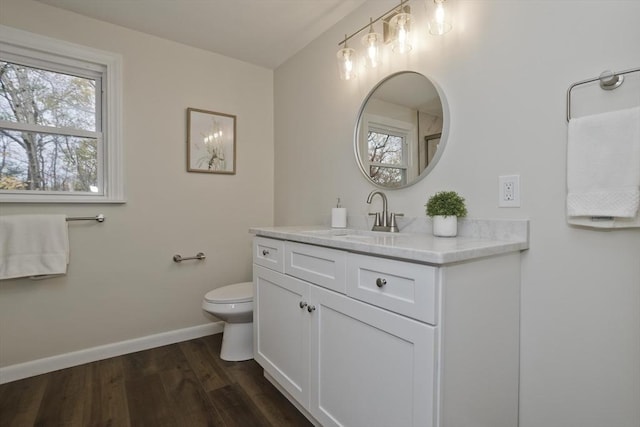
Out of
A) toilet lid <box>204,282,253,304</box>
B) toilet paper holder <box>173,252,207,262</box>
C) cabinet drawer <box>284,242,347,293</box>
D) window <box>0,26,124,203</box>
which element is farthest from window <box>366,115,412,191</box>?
window <box>0,26,124,203</box>

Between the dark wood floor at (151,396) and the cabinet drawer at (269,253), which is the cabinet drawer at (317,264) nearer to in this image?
the cabinet drawer at (269,253)

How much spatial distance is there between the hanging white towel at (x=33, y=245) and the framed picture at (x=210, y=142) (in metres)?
0.91

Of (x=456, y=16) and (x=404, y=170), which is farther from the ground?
(x=456, y=16)

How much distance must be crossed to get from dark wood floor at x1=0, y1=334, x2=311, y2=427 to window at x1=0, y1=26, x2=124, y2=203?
1090 mm

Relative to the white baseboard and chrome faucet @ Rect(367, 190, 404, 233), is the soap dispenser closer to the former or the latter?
chrome faucet @ Rect(367, 190, 404, 233)

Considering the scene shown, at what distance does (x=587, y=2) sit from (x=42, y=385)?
3114 millimetres

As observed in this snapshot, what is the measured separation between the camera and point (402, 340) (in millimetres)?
999

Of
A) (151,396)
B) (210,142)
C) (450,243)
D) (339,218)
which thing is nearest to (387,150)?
(339,218)

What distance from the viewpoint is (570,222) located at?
1.07m

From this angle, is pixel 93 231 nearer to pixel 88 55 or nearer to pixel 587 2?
pixel 88 55

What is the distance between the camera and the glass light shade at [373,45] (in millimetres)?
1715

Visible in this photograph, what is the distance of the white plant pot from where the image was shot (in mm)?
1332

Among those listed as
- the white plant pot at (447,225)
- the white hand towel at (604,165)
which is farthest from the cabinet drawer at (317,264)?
the white hand towel at (604,165)

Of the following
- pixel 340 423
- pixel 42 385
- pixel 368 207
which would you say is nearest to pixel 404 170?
pixel 368 207
